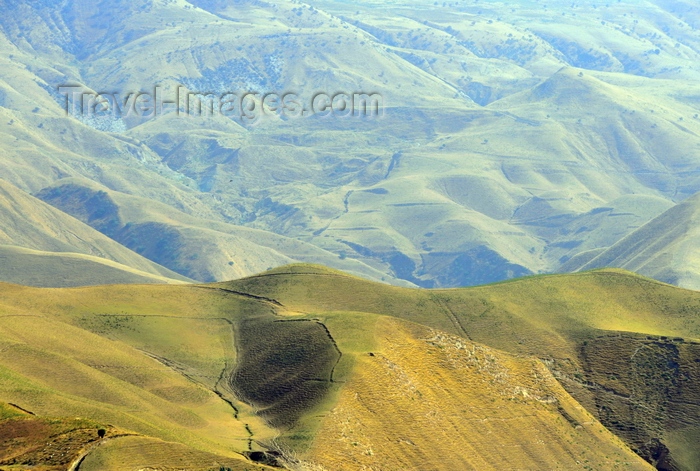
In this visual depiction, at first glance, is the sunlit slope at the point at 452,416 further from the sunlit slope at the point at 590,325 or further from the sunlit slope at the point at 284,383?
the sunlit slope at the point at 590,325

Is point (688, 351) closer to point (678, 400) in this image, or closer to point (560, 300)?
point (678, 400)

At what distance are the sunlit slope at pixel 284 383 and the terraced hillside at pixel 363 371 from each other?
23 centimetres

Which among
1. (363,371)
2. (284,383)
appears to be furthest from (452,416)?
(284,383)

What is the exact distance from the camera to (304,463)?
78.7 metres

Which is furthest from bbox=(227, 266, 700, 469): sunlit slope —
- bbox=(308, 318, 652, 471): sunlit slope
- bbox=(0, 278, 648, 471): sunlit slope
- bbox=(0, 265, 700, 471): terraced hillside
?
bbox=(308, 318, 652, 471): sunlit slope

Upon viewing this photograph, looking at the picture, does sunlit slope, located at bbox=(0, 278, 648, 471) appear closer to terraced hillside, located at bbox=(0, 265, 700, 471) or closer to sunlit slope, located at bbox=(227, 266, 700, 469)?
terraced hillside, located at bbox=(0, 265, 700, 471)

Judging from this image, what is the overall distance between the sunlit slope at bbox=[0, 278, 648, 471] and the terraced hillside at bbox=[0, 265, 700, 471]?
0.74 feet

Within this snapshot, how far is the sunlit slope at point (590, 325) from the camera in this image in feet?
362

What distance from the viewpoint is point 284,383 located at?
100375mm

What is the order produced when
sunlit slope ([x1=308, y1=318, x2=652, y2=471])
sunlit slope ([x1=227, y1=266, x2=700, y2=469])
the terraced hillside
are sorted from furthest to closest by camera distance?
1. sunlit slope ([x1=227, y1=266, x2=700, y2=469])
2. sunlit slope ([x1=308, y1=318, x2=652, y2=471])
3. the terraced hillside

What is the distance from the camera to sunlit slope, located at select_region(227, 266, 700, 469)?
362 ft

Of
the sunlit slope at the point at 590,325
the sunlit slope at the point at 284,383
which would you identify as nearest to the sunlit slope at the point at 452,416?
the sunlit slope at the point at 284,383

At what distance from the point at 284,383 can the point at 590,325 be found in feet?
135

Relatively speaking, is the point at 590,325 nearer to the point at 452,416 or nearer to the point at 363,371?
the point at 452,416
